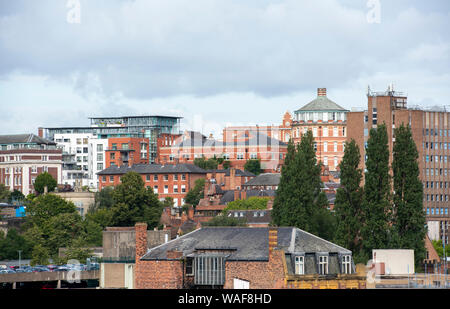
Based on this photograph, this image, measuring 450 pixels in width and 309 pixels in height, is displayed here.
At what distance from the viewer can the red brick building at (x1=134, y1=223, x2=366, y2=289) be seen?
60344 mm

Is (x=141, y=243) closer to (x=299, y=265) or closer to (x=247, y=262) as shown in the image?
(x=247, y=262)

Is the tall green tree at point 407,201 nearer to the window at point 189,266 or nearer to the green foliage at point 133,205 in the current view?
the window at point 189,266

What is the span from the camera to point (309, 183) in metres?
107

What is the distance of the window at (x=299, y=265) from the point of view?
61.7 meters

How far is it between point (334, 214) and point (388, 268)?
33045mm

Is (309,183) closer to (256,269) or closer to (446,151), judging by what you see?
(256,269)

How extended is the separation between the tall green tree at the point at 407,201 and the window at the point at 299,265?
32.1 meters

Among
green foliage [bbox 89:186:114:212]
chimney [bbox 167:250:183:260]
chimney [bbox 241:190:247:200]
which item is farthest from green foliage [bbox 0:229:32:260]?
chimney [bbox 167:250:183:260]

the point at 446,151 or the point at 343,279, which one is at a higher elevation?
the point at 446,151

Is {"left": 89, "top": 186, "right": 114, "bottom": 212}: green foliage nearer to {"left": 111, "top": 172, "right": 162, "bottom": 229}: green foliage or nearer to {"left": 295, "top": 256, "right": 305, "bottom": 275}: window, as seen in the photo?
{"left": 111, "top": 172, "right": 162, "bottom": 229}: green foliage

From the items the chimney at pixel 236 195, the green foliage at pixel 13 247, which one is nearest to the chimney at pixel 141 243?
the green foliage at pixel 13 247

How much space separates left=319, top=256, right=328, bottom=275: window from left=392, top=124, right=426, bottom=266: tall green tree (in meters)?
29.7
